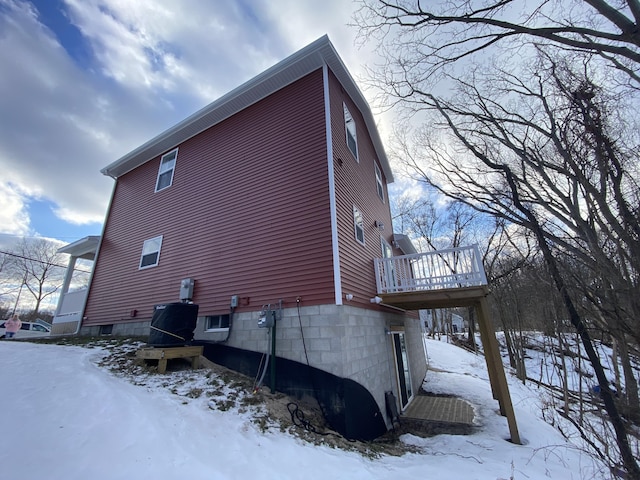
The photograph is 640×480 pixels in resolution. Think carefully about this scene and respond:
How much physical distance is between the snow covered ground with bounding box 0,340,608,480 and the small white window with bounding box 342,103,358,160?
6.93 m

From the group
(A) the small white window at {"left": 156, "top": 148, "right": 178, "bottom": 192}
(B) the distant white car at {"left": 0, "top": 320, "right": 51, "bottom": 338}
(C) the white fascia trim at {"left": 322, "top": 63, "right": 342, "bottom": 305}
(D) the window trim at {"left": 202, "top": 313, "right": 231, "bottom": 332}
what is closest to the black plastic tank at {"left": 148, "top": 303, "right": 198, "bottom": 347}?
(D) the window trim at {"left": 202, "top": 313, "right": 231, "bottom": 332}

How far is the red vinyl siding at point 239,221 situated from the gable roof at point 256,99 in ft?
0.89

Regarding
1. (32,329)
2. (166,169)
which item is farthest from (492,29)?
(32,329)

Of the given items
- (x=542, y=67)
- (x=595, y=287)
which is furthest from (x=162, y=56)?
(x=595, y=287)

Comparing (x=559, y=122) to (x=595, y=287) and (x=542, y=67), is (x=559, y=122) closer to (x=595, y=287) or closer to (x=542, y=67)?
(x=542, y=67)

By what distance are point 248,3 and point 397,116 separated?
529 cm

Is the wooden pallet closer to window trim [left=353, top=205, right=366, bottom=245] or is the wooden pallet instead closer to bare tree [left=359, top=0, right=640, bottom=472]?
window trim [left=353, top=205, right=366, bottom=245]

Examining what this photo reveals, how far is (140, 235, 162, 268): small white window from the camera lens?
853 centimetres

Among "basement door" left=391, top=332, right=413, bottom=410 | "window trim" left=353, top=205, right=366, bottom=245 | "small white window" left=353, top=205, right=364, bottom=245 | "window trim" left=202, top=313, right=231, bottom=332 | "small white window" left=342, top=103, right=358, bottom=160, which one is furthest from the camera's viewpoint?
"small white window" left=342, top=103, right=358, bottom=160

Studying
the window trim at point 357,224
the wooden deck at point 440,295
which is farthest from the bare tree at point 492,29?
the wooden deck at point 440,295

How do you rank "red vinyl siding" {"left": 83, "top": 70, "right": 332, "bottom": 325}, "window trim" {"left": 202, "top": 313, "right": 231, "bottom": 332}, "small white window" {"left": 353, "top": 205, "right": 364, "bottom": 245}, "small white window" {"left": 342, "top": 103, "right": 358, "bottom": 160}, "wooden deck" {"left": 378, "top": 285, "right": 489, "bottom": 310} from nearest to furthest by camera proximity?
1. "red vinyl siding" {"left": 83, "top": 70, "right": 332, "bottom": 325}
2. "wooden deck" {"left": 378, "top": 285, "right": 489, "bottom": 310}
3. "window trim" {"left": 202, "top": 313, "right": 231, "bottom": 332}
4. "small white window" {"left": 353, "top": 205, "right": 364, "bottom": 245}
5. "small white window" {"left": 342, "top": 103, "right": 358, "bottom": 160}

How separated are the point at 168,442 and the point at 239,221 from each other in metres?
4.91

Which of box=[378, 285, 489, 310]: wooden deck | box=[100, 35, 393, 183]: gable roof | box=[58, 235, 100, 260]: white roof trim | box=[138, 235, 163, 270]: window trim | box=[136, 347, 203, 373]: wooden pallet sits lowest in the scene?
box=[136, 347, 203, 373]: wooden pallet

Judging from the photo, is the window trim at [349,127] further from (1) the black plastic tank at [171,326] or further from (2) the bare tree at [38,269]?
(2) the bare tree at [38,269]
